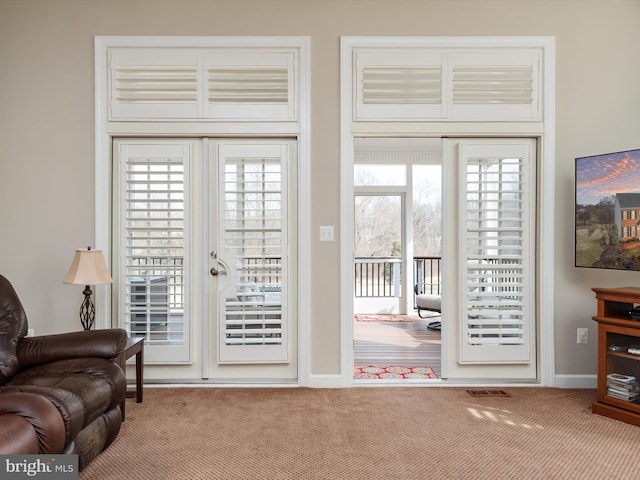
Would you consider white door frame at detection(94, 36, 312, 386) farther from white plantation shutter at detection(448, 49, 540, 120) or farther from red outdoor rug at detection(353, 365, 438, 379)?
white plantation shutter at detection(448, 49, 540, 120)

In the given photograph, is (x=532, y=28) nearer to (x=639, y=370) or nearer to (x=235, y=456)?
(x=639, y=370)

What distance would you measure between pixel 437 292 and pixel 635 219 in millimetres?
5072

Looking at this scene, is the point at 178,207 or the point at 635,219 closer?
the point at 635,219

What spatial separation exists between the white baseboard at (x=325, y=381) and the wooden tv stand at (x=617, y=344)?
177 centimetres

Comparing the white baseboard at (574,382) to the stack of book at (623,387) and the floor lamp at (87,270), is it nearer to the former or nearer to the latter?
the stack of book at (623,387)

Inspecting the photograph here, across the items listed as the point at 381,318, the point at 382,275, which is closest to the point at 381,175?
the point at 382,275

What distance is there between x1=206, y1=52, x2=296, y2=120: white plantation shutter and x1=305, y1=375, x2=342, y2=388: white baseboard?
206 cm

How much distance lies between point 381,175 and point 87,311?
5309 mm

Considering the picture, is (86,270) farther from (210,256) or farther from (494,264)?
(494,264)

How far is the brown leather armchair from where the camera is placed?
1776 mm

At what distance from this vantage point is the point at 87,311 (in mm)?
3289

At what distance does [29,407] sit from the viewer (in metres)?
1.81

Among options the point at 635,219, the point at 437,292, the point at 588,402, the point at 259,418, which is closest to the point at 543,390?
the point at 588,402

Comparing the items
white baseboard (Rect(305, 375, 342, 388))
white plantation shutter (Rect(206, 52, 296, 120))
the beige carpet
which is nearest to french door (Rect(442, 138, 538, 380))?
the beige carpet
